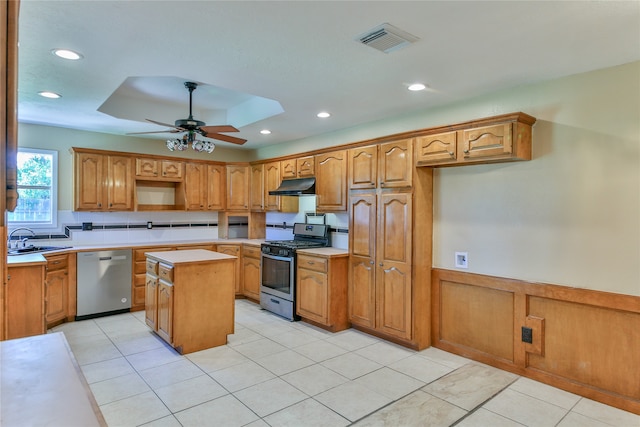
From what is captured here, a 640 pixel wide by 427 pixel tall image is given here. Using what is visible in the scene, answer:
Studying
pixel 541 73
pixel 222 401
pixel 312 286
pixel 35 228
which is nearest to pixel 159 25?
pixel 222 401

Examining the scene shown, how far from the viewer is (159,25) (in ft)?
7.07

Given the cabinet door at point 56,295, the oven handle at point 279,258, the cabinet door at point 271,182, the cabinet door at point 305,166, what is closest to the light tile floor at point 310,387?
the cabinet door at point 56,295

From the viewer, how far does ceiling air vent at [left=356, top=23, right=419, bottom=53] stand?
2.17 m

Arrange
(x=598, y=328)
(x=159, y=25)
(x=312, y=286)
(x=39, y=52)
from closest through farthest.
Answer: (x=159, y=25), (x=39, y=52), (x=598, y=328), (x=312, y=286)

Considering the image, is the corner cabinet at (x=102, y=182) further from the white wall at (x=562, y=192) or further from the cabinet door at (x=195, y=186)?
the white wall at (x=562, y=192)

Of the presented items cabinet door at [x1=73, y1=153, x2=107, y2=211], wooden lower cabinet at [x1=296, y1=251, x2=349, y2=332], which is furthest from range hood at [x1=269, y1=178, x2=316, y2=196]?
cabinet door at [x1=73, y1=153, x2=107, y2=211]

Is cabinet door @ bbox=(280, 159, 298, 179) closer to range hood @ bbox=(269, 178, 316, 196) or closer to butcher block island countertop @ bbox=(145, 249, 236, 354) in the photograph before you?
range hood @ bbox=(269, 178, 316, 196)

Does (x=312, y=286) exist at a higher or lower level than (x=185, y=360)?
higher

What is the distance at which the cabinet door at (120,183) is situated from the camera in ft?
16.5

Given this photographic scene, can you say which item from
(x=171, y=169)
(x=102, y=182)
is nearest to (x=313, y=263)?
(x=171, y=169)

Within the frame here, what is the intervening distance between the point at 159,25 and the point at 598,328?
365 cm

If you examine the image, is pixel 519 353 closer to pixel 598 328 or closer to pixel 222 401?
pixel 598 328

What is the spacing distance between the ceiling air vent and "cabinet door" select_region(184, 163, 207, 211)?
162 inches

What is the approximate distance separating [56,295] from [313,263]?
3.02 m
